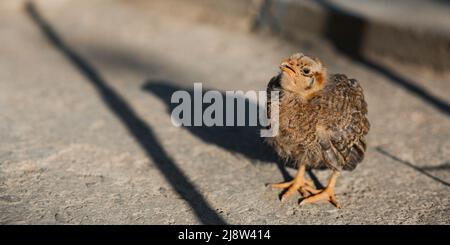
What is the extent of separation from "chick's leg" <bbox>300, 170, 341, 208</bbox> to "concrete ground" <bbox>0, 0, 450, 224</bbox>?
66 millimetres

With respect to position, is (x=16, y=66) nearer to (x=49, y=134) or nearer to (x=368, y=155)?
(x=49, y=134)

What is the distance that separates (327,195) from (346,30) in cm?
320

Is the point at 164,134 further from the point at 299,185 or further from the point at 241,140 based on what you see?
the point at 299,185

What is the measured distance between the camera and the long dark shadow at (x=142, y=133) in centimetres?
405

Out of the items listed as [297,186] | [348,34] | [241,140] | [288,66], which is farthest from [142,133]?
[348,34]

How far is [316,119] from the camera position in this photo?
3992 millimetres

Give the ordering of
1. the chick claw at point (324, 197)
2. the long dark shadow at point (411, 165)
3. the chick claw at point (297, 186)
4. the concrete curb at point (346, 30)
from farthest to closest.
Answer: the concrete curb at point (346, 30) < the long dark shadow at point (411, 165) < the chick claw at point (297, 186) < the chick claw at point (324, 197)

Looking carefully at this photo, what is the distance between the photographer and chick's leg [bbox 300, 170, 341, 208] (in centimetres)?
417

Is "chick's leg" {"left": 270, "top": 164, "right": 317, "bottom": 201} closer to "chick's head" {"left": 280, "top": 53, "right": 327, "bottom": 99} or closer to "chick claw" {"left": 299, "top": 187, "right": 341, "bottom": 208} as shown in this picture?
"chick claw" {"left": 299, "top": 187, "right": 341, "bottom": 208}

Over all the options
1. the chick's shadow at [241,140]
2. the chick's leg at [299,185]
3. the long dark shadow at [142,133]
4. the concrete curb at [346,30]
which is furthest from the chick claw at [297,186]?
the concrete curb at [346,30]

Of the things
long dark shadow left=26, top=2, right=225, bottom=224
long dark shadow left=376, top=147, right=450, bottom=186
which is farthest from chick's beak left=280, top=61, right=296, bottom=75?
long dark shadow left=376, top=147, right=450, bottom=186

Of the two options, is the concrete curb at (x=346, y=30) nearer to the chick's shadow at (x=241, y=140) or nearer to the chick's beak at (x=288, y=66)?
the chick's shadow at (x=241, y=140)

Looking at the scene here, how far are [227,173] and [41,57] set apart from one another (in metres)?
3.09

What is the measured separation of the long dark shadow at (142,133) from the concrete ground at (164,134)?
14 mm
